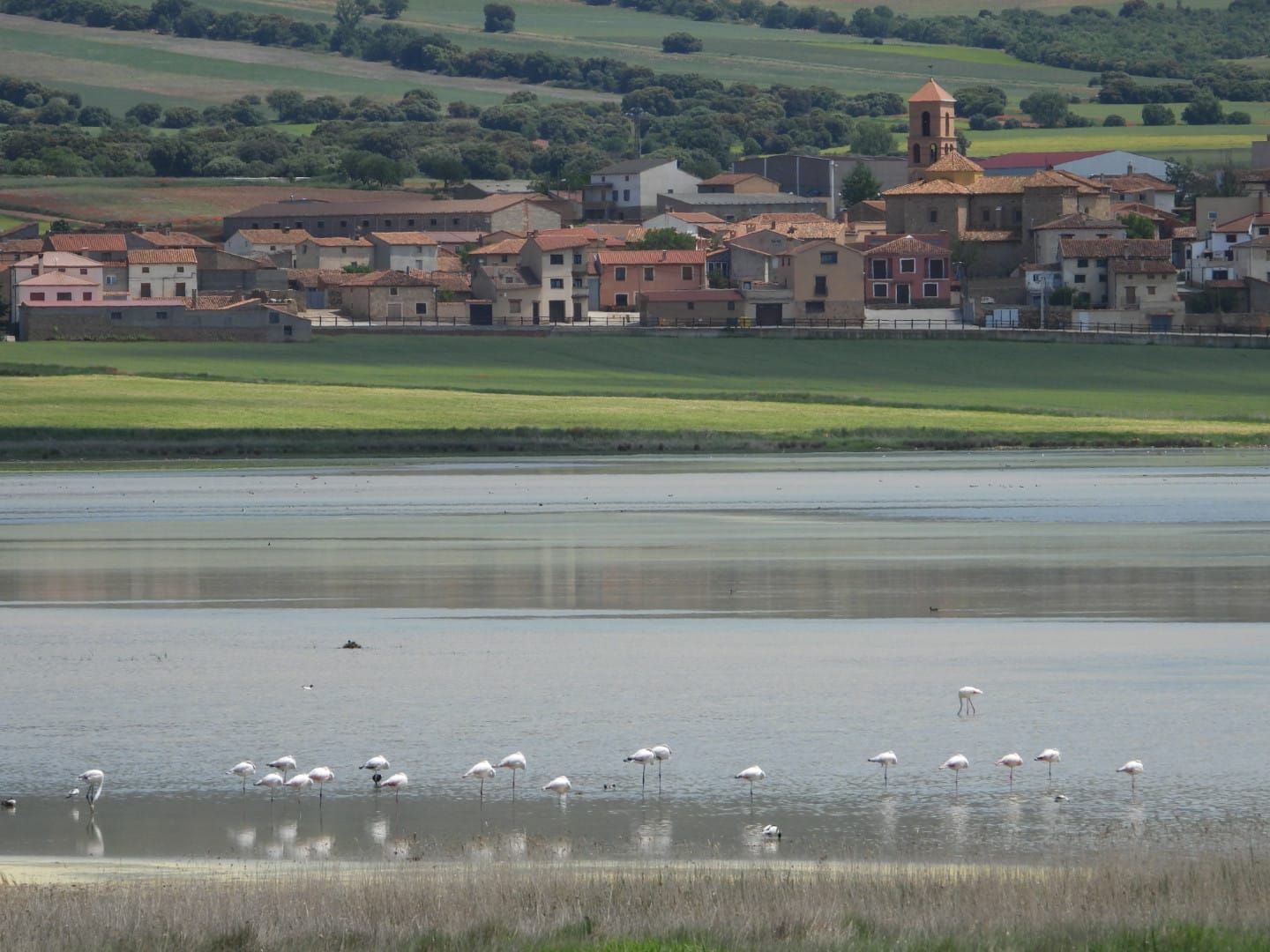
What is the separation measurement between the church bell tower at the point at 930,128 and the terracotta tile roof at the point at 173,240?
151 feet

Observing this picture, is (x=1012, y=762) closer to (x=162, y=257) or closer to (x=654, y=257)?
(x=654, y=257)

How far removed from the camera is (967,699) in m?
21.1

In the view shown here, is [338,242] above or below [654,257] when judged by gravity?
above

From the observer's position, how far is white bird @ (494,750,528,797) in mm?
18078

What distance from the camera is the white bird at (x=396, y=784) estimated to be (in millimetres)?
17719

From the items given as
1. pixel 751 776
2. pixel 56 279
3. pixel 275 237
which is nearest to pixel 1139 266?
pixel 56 279

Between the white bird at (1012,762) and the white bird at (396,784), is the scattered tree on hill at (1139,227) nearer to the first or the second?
the white bird at (1012,762)

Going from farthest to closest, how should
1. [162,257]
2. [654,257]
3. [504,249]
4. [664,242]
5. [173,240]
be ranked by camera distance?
[173,240] → [664,242] → [162,257] → [504,249] → [654,257]

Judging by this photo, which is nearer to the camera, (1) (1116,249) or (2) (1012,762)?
A: (2) (1012,762)

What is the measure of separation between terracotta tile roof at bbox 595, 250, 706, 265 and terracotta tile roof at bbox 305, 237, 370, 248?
70.6ft

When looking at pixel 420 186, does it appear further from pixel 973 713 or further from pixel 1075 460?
pixel 973 713

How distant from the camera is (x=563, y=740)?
66.0ft

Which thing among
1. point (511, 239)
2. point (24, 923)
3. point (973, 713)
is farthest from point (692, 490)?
point (511, 239)

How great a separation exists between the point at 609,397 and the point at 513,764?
2199 inches
